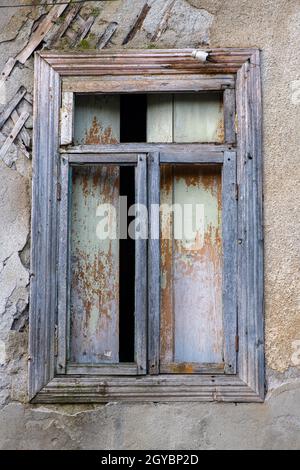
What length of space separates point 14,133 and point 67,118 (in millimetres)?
297

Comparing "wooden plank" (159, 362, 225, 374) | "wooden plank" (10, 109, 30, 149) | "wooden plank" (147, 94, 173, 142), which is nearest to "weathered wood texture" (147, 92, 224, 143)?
"wooden plank" (147, 94, 173, 142)

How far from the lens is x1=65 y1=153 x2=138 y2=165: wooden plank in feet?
11.8

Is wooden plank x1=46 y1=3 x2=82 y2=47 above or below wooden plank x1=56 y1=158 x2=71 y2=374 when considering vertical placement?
above

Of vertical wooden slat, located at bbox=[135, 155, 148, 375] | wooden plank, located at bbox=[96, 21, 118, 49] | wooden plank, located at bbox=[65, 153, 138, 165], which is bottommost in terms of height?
vertical wooden slat, located at bbox=[135, 155, 148, 375]

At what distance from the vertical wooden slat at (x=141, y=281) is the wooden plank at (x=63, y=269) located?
370 millimetres

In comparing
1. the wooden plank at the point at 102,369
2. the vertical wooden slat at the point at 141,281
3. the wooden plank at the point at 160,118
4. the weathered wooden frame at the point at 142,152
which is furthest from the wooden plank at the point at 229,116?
the wooden plank at the point at 102,369

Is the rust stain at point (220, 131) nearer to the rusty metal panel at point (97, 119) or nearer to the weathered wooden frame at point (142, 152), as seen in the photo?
the weathered wooden frame at point (142, 152)

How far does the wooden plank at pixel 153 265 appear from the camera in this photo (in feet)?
11.6

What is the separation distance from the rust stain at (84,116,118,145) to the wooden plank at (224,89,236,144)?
24.2 inches

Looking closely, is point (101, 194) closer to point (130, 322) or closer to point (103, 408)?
point (130, 322)

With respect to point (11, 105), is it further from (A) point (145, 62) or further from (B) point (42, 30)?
(A) point (145, 62)

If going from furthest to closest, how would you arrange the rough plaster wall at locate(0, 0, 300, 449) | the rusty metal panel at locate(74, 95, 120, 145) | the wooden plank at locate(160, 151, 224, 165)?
1. the rusty metal panel at locate(74, 95, 120, 145)
2. the wooden plank at locate(160, 151, 224, 165)
3. the rough plaster wall at locate(0, 0, 300, 449)

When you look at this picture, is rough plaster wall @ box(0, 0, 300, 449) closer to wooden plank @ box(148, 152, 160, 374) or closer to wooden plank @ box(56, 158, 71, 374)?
wooden plank @ box(56, 158, 71, 374)
